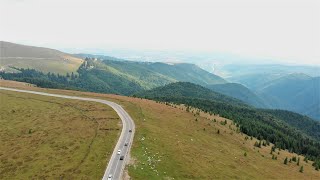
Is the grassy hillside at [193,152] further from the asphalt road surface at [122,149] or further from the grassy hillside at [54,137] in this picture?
the grassy hillside at [54,137]

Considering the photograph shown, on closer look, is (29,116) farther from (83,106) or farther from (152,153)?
(152,153)

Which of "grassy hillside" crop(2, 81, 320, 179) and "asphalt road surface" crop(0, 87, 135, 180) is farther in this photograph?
"grassy hillside" crop(2, 81, 320, 179)

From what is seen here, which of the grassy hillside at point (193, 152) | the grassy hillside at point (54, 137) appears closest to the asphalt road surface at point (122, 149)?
the grassy hillside at point (54, 137)

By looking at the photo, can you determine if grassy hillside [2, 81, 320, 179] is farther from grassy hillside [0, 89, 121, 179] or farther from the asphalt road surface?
grassy hillside [0, 89, 121, 179]

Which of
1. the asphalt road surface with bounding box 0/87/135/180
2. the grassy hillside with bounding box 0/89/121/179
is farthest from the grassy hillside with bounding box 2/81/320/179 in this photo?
the grassy hillside with bounding box 0/89/121/179

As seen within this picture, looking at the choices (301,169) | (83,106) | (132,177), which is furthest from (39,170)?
(301,169)
